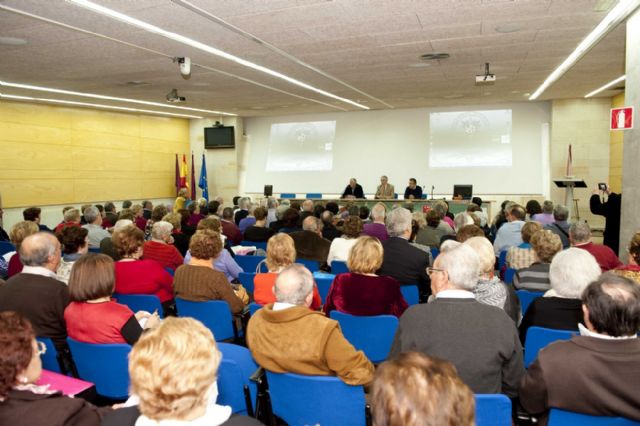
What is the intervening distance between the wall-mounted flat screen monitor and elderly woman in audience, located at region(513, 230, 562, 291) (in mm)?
13550

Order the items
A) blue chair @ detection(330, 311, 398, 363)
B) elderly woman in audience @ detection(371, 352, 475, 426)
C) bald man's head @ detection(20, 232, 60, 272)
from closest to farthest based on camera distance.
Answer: elderly woman in audience @ detection(371, 352, 475, 426) < blue chair @ detection(330, 311, 398, 363) < bald man's head @ detection(20, 232, 60, 272)

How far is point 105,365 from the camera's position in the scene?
8.42 ft

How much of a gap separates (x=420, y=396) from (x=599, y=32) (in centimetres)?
702

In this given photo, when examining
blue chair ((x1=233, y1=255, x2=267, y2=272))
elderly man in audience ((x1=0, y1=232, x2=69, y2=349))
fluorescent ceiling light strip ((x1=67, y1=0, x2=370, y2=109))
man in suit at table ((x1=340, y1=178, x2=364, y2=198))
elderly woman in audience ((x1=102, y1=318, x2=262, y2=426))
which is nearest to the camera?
elderly woman in audience ((x1=102, y1=318, x2=262, y2=426))

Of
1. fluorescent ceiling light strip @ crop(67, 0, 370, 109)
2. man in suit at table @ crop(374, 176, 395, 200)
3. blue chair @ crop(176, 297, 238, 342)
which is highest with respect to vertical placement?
fluorescent ceiling light strip @ crop(67, 0, 370, 109)

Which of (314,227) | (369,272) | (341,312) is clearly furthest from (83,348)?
(314,227)

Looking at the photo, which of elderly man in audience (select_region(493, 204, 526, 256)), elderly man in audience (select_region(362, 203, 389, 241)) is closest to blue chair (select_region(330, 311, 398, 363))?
elderly man in audience (select_region(362, 203, 389, 241))

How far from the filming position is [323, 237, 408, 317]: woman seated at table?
3.16m

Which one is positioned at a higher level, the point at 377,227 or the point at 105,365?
the point at 377,227

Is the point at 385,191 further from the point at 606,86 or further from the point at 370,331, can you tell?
the point at 370,331

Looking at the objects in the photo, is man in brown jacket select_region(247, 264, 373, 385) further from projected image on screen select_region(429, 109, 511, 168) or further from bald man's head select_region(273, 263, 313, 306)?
projected image on screen select_region(429, 109, 511, 168)

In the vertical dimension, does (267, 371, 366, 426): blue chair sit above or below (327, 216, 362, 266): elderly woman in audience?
below

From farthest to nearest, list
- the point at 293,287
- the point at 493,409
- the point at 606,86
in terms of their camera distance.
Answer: the point at 606,86 < the point at 293,287 < the point at 493,409

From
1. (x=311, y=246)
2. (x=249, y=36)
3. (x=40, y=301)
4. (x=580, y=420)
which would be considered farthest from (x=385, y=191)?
(x=580, y=420)
